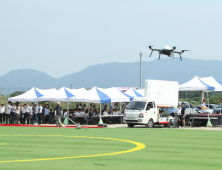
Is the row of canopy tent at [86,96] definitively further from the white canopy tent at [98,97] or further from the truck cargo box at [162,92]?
the truck cargo box at [162,92]

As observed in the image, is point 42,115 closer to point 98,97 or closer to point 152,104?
point 98,97

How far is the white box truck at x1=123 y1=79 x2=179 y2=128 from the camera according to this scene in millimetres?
27406

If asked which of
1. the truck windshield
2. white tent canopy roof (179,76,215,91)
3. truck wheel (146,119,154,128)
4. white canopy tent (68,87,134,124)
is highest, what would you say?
white tent canopy roof (179,76,215,91)

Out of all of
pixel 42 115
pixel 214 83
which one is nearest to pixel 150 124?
pixel 42 115

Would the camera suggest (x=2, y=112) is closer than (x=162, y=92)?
No

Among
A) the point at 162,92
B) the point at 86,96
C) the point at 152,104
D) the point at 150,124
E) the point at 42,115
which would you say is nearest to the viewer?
the point at 150,124

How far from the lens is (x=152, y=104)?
93.2 ft

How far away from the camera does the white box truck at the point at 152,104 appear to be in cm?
2741

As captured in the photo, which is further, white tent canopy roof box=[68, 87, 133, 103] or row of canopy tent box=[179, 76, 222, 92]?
row of canopy tent box=[179, 76, 222, 92]

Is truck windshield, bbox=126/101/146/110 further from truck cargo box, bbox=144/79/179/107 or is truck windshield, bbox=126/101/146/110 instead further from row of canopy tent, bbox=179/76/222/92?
row of canopy tent, bbox=179/76/222/92

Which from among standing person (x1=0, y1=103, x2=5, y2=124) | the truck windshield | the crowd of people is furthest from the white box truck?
standing person (x1=0, y1=103, x2=5, y2=124)

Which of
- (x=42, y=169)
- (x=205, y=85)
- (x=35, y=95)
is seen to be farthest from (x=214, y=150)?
(x=35, y=95)

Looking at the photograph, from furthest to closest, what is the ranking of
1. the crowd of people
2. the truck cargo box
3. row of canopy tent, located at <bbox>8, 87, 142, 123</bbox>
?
row of canopy tent, located at <bbox>8, 87, 142, 123</bbox> < the crowd of people < the truck cargo box

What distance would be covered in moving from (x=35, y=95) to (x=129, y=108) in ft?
38.8
